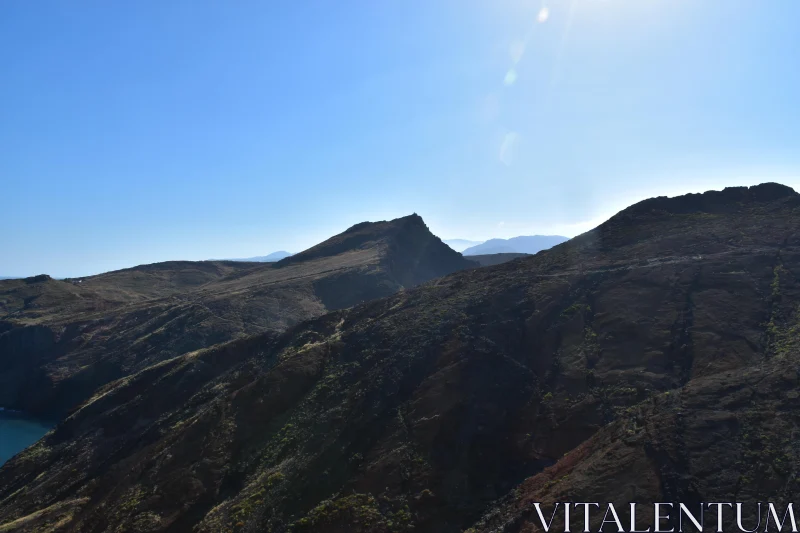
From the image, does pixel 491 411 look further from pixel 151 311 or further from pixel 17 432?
pixel 151 311

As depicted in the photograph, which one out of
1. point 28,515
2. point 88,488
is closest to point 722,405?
point 88,488

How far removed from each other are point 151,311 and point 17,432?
Result: 2904cm

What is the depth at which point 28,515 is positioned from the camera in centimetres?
2805

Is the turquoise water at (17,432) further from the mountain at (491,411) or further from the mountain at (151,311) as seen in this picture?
the mountain at (491,411)

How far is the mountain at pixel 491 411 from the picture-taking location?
17.1 metres

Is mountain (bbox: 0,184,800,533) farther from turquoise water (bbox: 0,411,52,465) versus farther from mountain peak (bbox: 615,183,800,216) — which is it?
turquoise water (bbox: 0,411,52,465)

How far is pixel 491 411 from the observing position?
23953 millimetres

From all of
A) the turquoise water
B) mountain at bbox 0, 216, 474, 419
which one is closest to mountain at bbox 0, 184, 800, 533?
the turquoise water

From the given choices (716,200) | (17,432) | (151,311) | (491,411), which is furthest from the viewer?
(151,311)

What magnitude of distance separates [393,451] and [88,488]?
71.4 ft

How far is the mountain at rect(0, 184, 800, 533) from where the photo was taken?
17094 millimetres

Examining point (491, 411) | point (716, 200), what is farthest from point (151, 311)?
point (716, 200)

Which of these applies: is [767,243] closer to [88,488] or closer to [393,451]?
[393,451]

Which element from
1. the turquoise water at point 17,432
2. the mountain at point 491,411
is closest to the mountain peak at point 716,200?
the mountain at point 491,411
